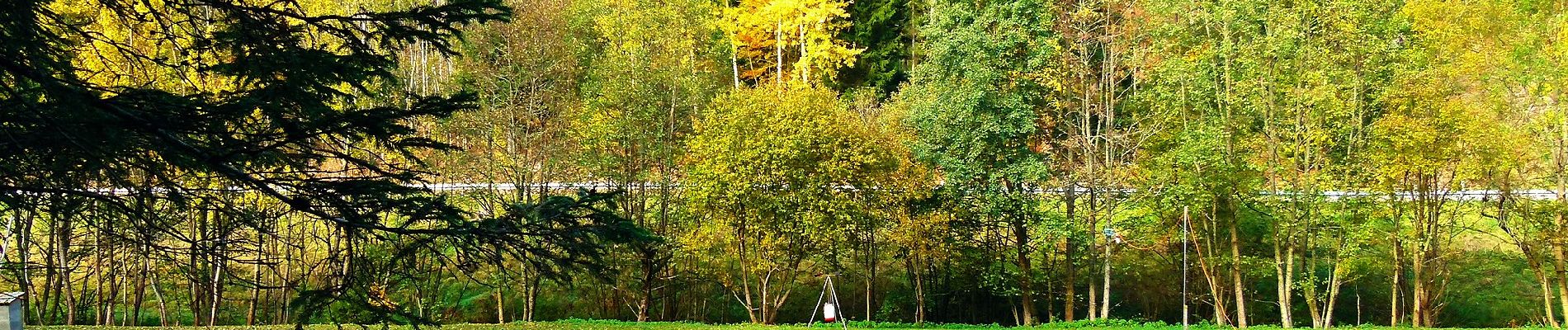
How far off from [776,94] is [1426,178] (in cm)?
985

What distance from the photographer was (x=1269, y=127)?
60.8 feet

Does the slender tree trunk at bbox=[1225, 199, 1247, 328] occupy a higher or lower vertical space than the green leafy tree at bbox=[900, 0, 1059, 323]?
lower

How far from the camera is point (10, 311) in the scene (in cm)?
1057

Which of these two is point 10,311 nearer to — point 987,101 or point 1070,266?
point 987,101

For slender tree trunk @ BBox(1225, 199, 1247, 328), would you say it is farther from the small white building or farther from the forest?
the small white building

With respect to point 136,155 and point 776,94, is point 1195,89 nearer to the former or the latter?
point 776,94

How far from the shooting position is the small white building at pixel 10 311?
34.0 ft

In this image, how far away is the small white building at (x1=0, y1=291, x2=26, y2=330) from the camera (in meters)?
10.4

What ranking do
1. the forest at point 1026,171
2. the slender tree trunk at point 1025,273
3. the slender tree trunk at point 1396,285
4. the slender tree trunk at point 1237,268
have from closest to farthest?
the forest at point 1026,171, the slender tree trunk at point 1237,268, the slender tree trunk at point 1396,285, the slender tree trunk at point 1025,273

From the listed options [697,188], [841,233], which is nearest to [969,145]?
[841,233]

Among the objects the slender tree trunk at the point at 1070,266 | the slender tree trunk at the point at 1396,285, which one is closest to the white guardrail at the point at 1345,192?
the slender tree trunk at the point at 1070,266

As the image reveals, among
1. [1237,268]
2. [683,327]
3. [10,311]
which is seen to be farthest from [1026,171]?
[10,311]

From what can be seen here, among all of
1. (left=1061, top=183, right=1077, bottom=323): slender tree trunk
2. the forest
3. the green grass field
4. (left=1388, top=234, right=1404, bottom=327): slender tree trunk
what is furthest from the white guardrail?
the green grass field

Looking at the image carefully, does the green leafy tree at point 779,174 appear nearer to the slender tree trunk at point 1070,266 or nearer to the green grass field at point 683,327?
the green grass field at point 683,327
